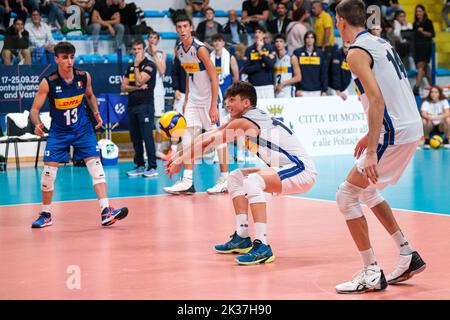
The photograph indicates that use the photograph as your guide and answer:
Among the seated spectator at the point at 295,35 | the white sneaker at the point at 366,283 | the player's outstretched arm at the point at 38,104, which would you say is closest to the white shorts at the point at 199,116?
the player's outstretched arm at the point at 38,104

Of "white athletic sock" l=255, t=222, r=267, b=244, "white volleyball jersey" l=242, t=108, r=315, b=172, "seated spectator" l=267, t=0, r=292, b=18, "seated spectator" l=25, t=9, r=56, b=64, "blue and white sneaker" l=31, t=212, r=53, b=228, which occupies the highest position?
"seated spectator" l=267, t=0, r=292, b=18

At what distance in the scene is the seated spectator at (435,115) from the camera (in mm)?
18812

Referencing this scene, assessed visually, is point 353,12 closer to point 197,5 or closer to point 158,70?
point 158,70

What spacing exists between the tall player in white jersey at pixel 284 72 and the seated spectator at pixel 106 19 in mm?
3567

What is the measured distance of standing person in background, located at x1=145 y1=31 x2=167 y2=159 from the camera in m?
17.0

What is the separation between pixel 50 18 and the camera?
62.0ft

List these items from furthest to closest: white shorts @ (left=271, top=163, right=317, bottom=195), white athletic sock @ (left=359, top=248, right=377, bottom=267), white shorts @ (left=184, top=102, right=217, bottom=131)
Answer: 1. white shorts @ (left=184, top=102, right=217, bottom=131)
2. white shorts @ (left=271, top=163, right=317, bottom=195)
3. white athletic sock @ (left=359, top=248, right=377, bottom=267)

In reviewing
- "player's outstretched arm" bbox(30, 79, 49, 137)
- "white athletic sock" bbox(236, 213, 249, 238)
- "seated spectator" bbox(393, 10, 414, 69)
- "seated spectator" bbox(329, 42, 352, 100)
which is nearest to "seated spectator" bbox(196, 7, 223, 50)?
"seated spectator" bbox(329, 42, 352, 100)

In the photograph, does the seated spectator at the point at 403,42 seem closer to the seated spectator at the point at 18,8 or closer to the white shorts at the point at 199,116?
the seated spectator at the point at 18,8

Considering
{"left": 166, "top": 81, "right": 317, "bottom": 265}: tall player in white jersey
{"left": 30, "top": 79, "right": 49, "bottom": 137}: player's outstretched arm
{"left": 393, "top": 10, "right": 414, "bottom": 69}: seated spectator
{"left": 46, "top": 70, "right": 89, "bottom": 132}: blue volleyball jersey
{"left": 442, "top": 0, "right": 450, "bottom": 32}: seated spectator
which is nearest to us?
{"left": 166, "top": 81, "right": 317, "bottom": 265}: tall player in white jersey

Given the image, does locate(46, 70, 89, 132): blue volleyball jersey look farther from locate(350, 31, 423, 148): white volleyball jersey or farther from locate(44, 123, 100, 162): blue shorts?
locate(350, 31, 423, 148): white volleyball jersey

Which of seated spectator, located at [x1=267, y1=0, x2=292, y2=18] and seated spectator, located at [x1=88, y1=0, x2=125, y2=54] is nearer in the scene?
seated spectator, located at [x1=88, y1=0, x2=125, y2=54]

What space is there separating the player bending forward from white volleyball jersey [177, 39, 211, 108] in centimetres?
292
